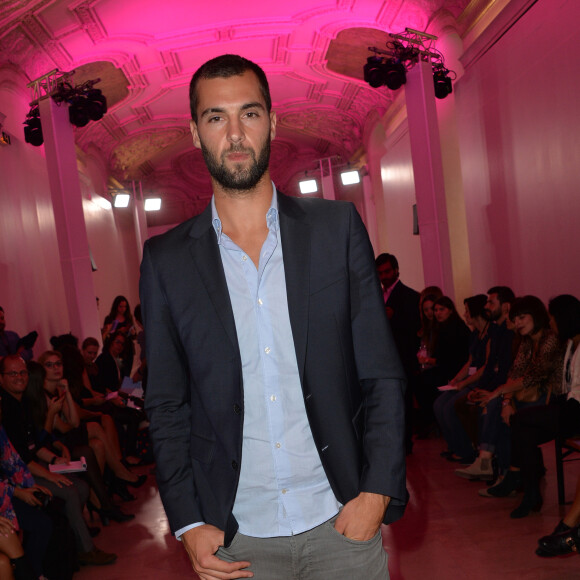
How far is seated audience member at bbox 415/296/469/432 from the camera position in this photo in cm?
690

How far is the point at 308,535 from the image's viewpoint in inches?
61.6

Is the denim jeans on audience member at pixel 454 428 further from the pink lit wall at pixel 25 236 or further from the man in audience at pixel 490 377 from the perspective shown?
the pink lit wall at pixel 25 236

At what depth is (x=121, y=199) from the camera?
1781 cm

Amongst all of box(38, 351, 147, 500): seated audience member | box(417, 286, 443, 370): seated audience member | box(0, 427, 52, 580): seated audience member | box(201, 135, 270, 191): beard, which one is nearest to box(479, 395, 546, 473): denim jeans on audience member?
box(417, 286, 443, 370): seated audience member

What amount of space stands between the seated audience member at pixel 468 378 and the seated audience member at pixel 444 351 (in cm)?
31

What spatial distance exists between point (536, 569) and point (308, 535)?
2705 millimetres

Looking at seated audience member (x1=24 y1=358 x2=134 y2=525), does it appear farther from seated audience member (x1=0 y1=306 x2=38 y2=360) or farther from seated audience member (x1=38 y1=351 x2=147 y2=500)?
seated audience member (x1=0 y1=306 x2=38 y2=360)

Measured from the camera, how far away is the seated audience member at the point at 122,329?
816 cm

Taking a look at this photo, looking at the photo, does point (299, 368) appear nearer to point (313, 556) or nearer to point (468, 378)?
point (313, 556)

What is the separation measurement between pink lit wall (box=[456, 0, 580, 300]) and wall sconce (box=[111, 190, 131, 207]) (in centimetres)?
971

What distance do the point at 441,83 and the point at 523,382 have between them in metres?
5.80

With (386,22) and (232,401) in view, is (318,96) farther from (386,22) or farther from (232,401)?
(232,401)

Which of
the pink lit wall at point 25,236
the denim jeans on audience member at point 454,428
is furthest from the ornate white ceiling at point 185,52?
the denim jeans on audience member at point 454,428

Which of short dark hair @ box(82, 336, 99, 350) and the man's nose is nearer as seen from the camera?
the man's nose
